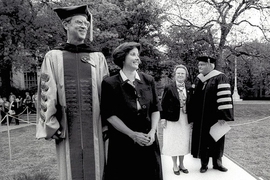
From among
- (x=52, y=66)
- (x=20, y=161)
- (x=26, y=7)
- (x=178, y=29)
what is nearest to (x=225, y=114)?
(x=52, y=66)

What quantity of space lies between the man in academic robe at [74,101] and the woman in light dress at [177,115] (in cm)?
182

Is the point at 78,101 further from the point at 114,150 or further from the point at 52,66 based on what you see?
the point at 114,150

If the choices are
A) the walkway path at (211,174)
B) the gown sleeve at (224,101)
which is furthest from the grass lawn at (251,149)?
the gown sleeve at (224,101)

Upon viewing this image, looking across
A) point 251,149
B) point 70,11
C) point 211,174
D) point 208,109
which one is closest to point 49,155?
point 211,174

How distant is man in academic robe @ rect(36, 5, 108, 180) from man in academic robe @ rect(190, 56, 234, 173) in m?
2.10

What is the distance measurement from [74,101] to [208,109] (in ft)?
7.78

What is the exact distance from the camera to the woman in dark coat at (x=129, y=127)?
95.4 inches

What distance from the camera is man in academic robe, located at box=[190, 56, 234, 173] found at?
3.90 m

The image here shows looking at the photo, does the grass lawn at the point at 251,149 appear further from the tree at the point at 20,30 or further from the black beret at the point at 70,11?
the tree at the point at 20,30

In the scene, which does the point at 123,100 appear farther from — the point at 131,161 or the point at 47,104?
the point at 47,104

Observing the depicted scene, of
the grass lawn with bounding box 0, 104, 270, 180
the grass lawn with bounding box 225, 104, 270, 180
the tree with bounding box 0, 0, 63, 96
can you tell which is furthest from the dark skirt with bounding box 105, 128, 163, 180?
the tree with bounding box 0, 0, 63, 96

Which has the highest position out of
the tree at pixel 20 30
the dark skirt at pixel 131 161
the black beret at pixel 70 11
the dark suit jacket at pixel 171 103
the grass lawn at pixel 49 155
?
the tree at pixel 20 30

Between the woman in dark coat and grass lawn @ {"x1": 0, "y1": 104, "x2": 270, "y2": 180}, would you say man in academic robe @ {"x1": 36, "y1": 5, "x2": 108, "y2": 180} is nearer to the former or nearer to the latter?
the woman in dark coat

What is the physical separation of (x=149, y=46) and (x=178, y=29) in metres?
4.51
